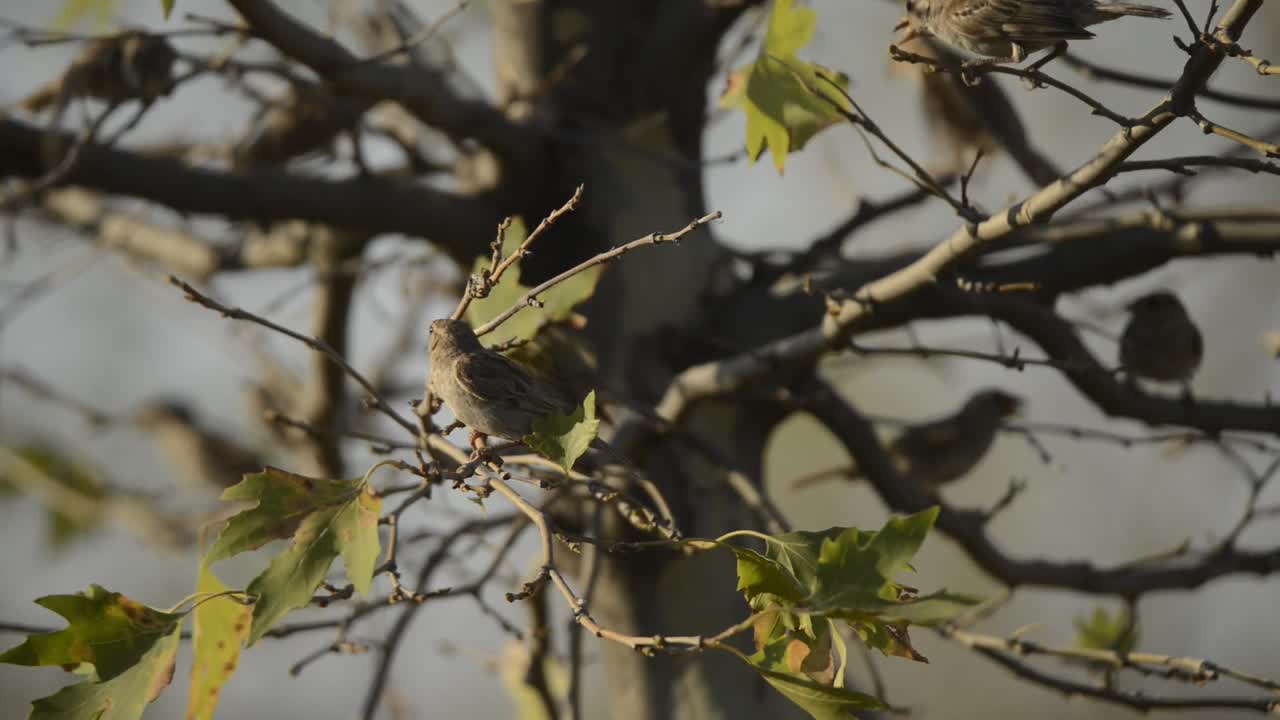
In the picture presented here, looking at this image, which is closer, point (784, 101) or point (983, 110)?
point (784, 101)

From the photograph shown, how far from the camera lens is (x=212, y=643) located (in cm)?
133

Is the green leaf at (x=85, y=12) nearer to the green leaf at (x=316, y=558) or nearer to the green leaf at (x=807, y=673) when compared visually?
the green leaf at (x=316, y=558)

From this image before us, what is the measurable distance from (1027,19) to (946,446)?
1.92 metres

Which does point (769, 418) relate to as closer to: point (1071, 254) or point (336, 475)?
point (1071, 254)

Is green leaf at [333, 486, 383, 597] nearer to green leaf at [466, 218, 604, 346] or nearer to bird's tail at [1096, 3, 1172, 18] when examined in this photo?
green leaf at [466, 218, 604, 346]

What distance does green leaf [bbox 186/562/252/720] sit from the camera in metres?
1.32

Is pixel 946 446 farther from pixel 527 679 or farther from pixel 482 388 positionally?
pixel 482 388

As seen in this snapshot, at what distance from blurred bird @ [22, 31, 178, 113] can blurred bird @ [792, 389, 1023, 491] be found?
217 cm

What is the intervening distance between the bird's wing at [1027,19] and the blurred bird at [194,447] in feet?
12.1

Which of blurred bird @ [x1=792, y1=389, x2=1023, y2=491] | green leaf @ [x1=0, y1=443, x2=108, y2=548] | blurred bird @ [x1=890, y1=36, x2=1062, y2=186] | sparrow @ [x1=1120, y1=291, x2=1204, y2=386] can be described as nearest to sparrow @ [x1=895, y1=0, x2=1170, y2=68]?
blurred bird @ [x1=890, y1=36, x2=1062, y2=186]

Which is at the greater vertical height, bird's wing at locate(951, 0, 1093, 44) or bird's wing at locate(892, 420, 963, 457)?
bird's wing at locate(892, 420, 963, 457)

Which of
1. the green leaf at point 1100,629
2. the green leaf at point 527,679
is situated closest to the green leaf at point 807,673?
the green leaf at point 527,679

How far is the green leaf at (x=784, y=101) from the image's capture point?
5.07ft

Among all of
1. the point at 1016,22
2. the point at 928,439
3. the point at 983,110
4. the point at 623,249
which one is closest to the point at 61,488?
the point at 928,439
